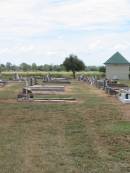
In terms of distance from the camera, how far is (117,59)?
7519 cm

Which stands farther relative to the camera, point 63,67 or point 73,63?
point 63,67

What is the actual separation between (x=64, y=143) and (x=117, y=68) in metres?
63.1

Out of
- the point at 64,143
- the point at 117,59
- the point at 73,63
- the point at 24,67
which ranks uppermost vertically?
the point at 117,59

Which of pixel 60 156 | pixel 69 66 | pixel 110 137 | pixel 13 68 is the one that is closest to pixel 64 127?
pixel 110 137

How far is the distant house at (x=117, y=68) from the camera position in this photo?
71938 mm

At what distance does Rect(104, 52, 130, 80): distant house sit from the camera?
71938mm

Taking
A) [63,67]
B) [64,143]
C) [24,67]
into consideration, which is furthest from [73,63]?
[24,67]

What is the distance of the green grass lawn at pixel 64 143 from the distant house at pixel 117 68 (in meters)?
55.5

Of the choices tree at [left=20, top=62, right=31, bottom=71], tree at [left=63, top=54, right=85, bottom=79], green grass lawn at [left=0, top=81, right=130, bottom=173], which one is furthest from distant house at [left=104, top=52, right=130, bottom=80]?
tree at [left=20, top=62, right=31, bottom=71]

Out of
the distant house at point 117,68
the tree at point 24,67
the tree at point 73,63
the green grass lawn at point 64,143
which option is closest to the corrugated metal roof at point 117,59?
the distant house at point 117,68

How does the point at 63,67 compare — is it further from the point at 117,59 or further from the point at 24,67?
the point at 24,67

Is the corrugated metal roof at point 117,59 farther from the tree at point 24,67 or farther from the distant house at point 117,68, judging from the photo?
the tree at point 24,67

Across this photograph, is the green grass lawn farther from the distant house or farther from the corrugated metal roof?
the corrugated metal roof

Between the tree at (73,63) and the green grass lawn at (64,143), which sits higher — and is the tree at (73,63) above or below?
above
